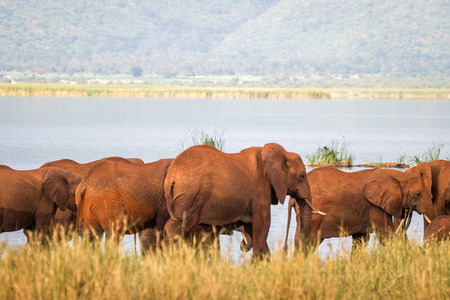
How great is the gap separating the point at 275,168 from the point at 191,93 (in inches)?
4386

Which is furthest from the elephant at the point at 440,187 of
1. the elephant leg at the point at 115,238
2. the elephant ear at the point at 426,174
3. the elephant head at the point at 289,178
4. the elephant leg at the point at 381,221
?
the elephant leg at the point at 115,238

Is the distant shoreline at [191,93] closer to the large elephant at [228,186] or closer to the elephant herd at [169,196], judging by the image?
the elephant herd at [169,196]

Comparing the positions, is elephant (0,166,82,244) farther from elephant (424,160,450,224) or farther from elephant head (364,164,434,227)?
elephant (424,160,450,224)

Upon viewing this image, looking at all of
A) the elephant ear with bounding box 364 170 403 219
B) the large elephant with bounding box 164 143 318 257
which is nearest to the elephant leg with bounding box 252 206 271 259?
the large elephant with bounding box 164 143 318 257

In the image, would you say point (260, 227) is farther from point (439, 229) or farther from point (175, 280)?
point (175, 280)

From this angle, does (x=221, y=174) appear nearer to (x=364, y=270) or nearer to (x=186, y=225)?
(x=186, y=225)

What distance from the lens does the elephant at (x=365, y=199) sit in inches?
451

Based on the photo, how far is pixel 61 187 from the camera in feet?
33.2

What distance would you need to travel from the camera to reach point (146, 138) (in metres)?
47.1

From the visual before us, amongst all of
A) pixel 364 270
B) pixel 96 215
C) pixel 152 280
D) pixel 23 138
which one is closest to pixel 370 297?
pixel 364 270

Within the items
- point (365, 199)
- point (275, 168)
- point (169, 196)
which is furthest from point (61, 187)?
point (365, 199)

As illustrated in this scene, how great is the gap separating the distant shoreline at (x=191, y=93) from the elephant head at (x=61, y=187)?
84134mm

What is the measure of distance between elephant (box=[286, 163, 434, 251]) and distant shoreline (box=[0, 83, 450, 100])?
271 feet

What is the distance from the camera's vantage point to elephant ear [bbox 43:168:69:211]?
1006 centimetres
